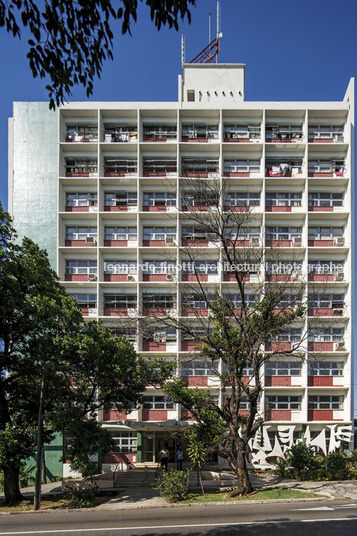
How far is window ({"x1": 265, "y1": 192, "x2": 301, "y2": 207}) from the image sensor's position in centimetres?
3422

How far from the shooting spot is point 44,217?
34000 millimetres

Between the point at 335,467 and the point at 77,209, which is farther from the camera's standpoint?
the point at 77,209

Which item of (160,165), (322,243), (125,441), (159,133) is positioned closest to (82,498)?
(125,441)

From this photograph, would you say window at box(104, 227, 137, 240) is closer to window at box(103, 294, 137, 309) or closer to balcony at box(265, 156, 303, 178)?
window at box(103, 294, 137, 309)

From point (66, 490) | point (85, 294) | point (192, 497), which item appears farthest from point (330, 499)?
point (85, 294)

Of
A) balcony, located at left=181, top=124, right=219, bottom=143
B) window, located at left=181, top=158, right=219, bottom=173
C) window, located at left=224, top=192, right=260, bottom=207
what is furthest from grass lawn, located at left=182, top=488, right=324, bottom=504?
balcony, located at left=181, top=124, right=219, bottom=143

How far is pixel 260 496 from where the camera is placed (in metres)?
18.1

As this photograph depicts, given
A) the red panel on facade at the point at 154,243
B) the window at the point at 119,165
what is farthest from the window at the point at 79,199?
the red panel on facade at the point at 154,243

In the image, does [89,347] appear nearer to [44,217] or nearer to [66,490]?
[66,490]

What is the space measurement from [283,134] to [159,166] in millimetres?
8972

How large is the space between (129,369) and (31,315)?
5.06m

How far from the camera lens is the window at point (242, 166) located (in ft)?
114

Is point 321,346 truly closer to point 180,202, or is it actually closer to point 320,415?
point 320,415

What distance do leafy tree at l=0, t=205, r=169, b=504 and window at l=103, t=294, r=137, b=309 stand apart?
39.0ft
